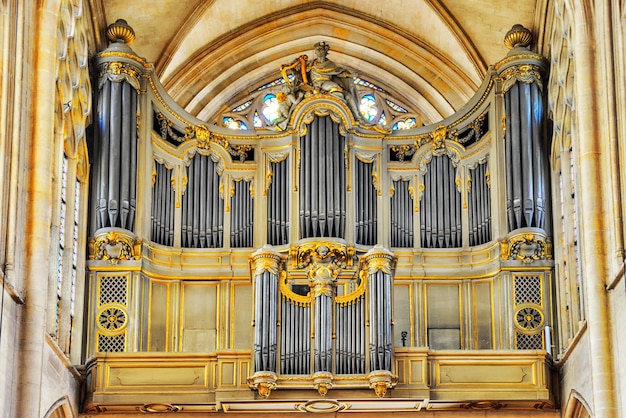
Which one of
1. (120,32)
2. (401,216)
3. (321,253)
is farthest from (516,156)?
(120,32)

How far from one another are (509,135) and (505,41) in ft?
7.08

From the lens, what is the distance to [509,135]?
28156mm

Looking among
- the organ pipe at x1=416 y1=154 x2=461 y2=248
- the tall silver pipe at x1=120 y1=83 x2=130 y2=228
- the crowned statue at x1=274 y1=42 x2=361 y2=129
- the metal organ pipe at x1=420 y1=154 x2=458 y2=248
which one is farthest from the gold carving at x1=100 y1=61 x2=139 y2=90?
the organ pipe at x1=416 y1=154 x2=461 y2=248

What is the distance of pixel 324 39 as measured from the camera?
34125 millimetres

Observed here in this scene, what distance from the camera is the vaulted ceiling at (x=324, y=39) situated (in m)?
31.7

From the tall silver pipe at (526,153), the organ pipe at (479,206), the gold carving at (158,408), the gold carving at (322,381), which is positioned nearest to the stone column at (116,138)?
the gold carving at (158,408)

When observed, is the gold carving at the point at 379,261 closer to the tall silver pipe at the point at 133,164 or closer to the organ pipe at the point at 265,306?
the organ pipe at the point at 265,306

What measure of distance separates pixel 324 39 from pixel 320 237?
25.3ft

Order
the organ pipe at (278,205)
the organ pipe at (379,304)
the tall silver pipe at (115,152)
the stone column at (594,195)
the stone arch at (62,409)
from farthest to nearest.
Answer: the organ pipe at (278,205) → the tall silver pipe at (115,152) → the organ pipe at (379,304) → the stone arch at (62,409) → the stone column at (594,195)

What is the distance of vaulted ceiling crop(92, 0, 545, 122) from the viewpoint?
3172cm

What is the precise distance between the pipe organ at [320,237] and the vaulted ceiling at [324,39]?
9.30 feet

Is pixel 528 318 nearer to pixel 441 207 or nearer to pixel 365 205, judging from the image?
pixel 441 207

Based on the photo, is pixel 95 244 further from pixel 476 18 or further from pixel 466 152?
pixel 476 18

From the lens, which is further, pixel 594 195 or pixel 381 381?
pixel 381 381
